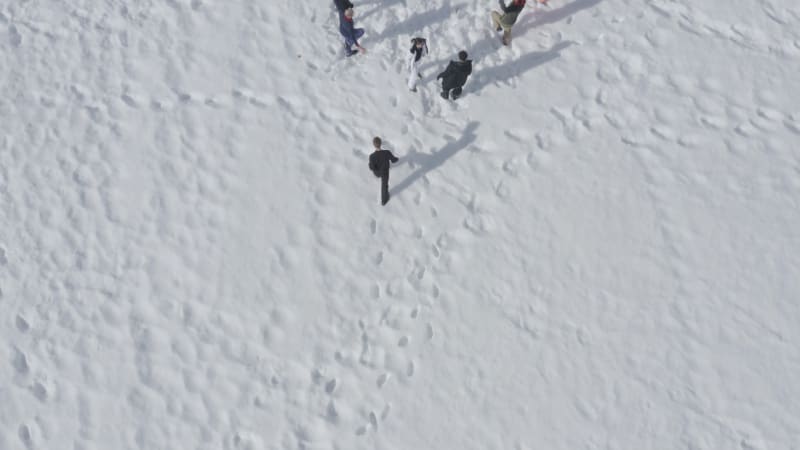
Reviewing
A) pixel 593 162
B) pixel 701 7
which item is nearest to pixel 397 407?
pixel 593 162

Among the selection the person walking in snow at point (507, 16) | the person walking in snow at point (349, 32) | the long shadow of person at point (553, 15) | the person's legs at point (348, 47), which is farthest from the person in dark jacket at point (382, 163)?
the long shadow of person at point (553, 15)

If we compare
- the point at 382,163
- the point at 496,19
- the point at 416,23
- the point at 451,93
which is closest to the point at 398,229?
the point at 382,163

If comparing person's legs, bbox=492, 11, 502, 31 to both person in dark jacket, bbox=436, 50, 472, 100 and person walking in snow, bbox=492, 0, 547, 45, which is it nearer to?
person walking in snow, bbox=492, 0, 547, 45

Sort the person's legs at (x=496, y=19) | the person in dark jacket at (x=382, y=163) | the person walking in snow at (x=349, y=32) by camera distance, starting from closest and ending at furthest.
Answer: the person in dark jacket at (x=382, y=163), the person walking in snow at (x=349, y=32), the person's legs at (x=496, y=19)

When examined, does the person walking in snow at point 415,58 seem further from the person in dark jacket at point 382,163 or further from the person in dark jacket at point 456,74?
the person in dark jacket at point 382,163

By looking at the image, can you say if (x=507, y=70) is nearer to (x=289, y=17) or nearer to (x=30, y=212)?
(x=289, y=17)

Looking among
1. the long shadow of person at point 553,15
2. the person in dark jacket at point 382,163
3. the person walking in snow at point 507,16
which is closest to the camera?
the person in dark jacket at point 382,163

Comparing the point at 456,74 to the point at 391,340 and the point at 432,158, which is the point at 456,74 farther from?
the point at 391,340
